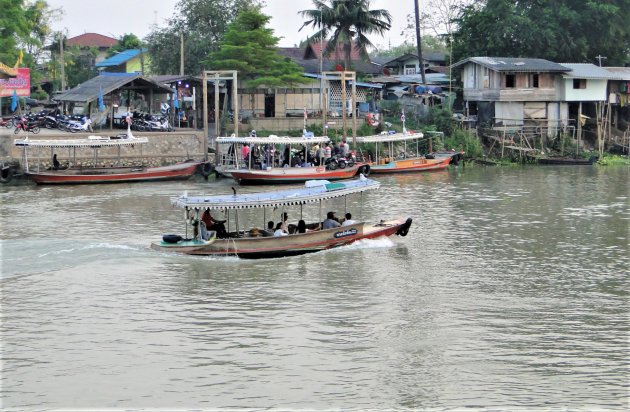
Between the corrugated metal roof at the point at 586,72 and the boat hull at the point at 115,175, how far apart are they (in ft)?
63.2

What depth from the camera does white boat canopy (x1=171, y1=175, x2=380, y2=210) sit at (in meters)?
22.4

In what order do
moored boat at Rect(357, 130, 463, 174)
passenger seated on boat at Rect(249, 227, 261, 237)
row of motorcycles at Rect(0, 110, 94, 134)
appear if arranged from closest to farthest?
passenger seated on boat at Rect(249, 227, 261, 237) → row of motorcycles at Rect(0, 110, 94, 134) → moored boat at Rect(357, 130, 463, 174)

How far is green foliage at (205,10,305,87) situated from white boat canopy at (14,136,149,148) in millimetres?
8754

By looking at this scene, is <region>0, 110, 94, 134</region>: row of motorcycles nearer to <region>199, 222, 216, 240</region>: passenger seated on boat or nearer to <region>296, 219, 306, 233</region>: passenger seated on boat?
<region>199, 222, 216, 240</region>: passenger seated on boat

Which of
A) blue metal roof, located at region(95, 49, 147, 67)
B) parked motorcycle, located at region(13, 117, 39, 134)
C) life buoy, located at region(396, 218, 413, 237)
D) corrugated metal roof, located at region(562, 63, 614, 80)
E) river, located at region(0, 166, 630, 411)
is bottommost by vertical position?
river, located at region(0, 166, 630, 411)

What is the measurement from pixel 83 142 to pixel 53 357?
20.9 metres

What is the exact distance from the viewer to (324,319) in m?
17.7

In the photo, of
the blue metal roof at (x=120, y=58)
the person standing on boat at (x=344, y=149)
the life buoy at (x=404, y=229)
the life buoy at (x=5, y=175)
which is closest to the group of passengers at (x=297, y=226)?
the life buoy at (x=404, y=229)

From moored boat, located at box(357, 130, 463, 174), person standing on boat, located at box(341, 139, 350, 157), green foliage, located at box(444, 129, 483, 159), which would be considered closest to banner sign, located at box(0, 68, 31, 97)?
person standing on boat, located at box(341, 139, 350, 157)

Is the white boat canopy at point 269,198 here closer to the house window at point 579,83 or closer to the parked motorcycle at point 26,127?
the parked motorcycle at point 26,127

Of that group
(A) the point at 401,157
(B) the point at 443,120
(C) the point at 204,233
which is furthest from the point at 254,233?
(B) the point at 443,120

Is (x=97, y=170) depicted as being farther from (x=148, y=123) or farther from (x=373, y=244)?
(x=373, y=244)

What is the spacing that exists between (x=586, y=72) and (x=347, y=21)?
38.2ft

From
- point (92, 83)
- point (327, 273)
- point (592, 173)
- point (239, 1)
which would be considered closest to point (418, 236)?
point (327, 273)
